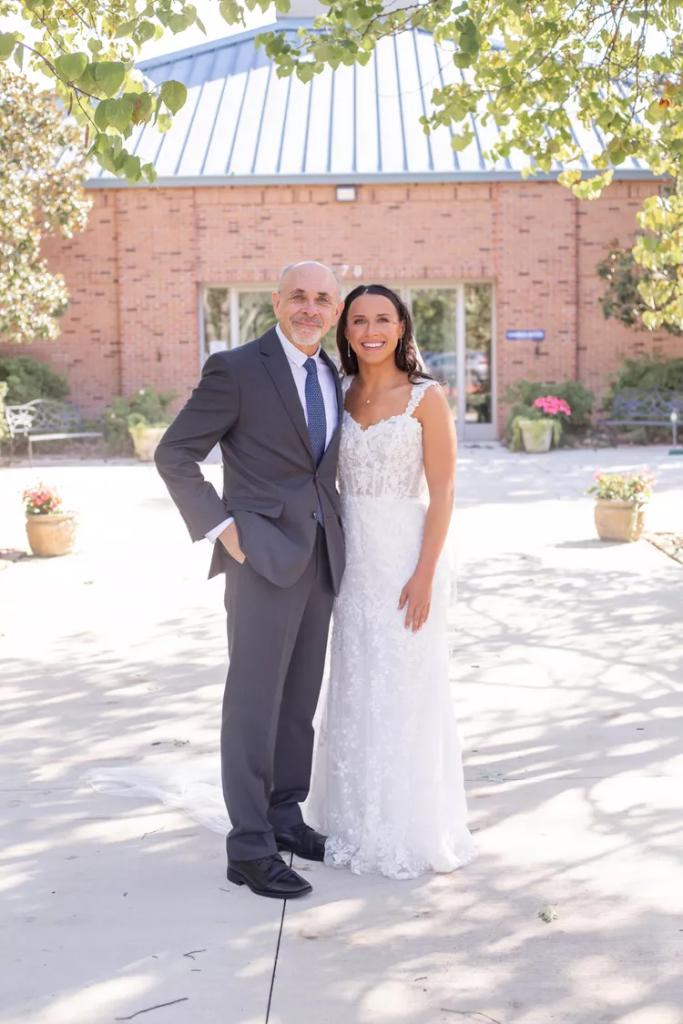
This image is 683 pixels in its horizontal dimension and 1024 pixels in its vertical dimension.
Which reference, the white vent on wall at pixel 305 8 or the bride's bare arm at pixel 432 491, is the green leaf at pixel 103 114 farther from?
the white vent on wall at pixel 305 8

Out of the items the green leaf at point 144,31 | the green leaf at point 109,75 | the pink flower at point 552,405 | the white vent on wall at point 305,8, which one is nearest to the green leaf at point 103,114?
the green leaf at point 109,75

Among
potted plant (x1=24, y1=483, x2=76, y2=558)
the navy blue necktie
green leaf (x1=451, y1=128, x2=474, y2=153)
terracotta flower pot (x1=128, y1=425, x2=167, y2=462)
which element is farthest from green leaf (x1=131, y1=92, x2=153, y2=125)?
terracotta flower pot (x1=128, y1=425, x2=167, y2=462)

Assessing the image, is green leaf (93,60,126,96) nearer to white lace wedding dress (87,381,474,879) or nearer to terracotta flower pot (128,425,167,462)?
white lace wedding dress (87,381,474,879)

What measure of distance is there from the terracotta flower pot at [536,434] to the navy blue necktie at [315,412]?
55.9 ft

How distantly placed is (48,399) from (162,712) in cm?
1719

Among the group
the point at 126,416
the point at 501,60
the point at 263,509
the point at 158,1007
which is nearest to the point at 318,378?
the point at 263,509

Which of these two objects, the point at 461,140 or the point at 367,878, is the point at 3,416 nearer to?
the point at 461,140

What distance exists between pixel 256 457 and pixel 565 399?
731 inches

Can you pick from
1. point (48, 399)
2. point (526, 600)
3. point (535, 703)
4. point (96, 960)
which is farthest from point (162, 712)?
point (48, 399)

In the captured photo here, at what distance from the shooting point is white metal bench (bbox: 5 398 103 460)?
21.3 m

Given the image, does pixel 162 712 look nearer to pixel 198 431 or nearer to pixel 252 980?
pixel 198 431

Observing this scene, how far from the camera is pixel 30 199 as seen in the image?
68.8 feet

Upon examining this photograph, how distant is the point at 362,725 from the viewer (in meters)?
4.43

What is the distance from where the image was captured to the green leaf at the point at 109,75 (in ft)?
13.3
